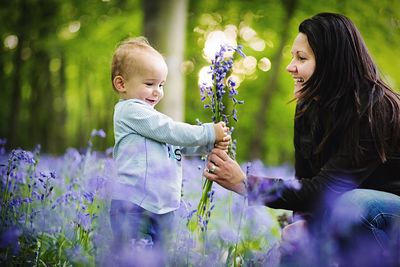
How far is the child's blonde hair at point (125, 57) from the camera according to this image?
2549 millimetres

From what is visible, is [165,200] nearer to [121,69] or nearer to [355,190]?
[121,69]

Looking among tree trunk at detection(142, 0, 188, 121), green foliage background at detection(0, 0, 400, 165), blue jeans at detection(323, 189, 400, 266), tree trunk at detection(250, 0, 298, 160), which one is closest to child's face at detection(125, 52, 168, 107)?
blue jeans at detection(323, 189, 400, 266)

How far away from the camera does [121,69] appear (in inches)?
102

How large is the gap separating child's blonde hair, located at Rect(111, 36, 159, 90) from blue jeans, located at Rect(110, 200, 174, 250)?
651mm

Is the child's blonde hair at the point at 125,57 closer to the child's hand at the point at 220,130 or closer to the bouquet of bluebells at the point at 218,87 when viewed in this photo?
the bouquet of bluebells at the point at 218,87

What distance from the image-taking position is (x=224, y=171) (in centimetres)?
245

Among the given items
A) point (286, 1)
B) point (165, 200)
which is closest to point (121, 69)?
point (165, 200)

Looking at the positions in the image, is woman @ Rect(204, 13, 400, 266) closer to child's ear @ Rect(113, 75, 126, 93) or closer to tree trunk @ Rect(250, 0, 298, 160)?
child's ear @ Rect(113, 75, 126, 93)

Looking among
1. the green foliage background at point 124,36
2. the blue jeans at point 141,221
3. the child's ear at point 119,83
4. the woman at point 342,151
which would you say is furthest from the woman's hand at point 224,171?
the green foliage background at point 124,36

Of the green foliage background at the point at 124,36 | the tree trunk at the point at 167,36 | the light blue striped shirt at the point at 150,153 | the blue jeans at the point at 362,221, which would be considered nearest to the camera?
the blue jeans at the point at 362,221

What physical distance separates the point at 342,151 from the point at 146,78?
41.0 inches

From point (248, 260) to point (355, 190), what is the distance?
0.63m

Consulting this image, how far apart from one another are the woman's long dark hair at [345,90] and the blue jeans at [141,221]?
36.7 inches

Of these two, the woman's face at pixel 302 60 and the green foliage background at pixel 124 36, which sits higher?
the woman's face at pixel 302 60
